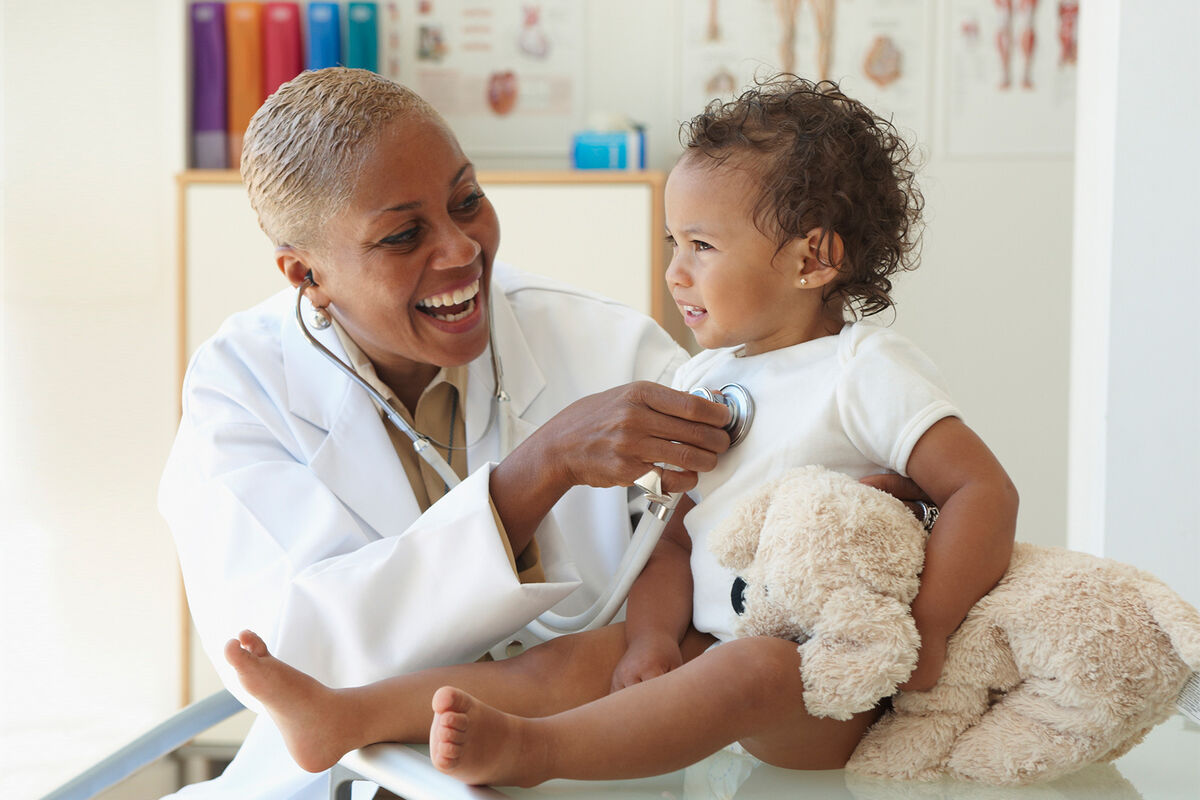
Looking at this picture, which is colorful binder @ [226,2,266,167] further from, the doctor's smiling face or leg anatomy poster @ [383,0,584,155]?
the doctor's smiling face

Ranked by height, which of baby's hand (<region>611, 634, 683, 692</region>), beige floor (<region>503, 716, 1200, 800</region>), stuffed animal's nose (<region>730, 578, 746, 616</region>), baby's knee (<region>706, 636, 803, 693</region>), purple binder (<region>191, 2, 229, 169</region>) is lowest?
beige floor (<region>503, 716, 1200, 800</region>)

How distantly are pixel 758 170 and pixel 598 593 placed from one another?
0.59 m

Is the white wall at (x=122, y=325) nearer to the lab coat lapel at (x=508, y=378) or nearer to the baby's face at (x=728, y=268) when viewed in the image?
the lab coat lapel at (x=508, y=378)

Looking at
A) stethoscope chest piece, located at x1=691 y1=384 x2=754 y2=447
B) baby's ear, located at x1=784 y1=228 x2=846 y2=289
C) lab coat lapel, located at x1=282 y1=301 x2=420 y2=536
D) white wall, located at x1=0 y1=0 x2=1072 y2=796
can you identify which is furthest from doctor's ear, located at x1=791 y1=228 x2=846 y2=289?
white wall, located at x1=0 y1=0 x2=1072 y2=796

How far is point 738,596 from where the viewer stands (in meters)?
1.07

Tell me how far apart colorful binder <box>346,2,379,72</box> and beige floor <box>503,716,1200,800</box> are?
3040 millimetres

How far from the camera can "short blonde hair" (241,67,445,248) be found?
1.42 m

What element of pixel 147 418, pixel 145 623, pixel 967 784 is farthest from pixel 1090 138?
pixel 145 623

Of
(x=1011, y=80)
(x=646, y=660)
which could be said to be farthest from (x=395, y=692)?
(x=1011, y=80)

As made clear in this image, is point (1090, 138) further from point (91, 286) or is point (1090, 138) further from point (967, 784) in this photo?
point (91, 286)

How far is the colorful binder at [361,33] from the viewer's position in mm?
3604

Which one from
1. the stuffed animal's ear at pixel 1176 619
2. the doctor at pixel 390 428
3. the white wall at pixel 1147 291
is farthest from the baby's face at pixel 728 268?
the white wall at pixel 1147 291

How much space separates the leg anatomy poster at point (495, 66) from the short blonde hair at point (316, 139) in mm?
2426

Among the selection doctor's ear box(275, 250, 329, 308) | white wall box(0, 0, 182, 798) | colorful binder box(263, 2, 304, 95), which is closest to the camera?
doctor's ear box(275, 250, 329, 308)
